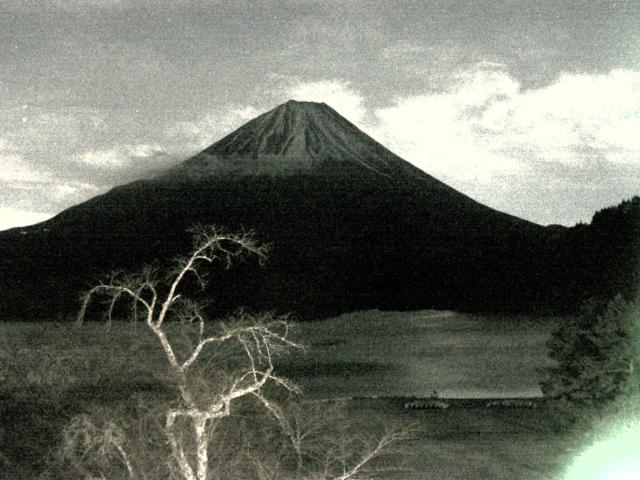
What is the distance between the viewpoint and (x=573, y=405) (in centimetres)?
1489

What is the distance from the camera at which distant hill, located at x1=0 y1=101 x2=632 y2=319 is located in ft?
158

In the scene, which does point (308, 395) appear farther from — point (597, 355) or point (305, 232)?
point (305, 232)

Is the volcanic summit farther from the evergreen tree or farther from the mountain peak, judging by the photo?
the evergreen tree

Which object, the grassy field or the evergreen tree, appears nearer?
the evergreen tree

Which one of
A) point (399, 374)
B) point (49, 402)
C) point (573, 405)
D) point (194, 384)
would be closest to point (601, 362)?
point (573, 405)

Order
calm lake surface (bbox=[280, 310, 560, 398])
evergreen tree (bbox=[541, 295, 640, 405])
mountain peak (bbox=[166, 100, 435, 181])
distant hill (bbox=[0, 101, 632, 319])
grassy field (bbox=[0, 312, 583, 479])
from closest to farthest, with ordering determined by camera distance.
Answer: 1. evergreen tree (bbox=[541, 295, 640, 405])
2. grassy field (bbox=[0, 312, 583, 479])
3. calm lake surface (bbox=[280, 310, 560, 398])
4. distant hill (bbox=[0, 101, 632, 319])
5. mountain peak (bbox=[166, 100, 435, 181])

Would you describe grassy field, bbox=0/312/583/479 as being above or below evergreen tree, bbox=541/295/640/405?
below

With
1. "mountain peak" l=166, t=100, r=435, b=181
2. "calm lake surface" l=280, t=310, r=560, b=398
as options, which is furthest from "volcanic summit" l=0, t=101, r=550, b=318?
"calm lake surface" l=280, t=310, r=560, b=398

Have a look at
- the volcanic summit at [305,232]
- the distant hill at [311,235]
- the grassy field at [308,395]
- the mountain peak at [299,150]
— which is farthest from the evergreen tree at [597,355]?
the mountain peak at [299,150]

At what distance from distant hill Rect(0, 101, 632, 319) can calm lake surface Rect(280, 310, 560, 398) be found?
186 centimetres

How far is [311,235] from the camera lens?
62.0 m

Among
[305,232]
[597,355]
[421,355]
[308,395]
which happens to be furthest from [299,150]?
[597,355]

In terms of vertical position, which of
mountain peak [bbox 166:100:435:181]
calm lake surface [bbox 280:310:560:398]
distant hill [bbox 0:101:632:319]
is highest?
mountain peak [bbox 166:100:435:181]

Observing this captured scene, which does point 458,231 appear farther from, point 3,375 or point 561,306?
point 3,375
